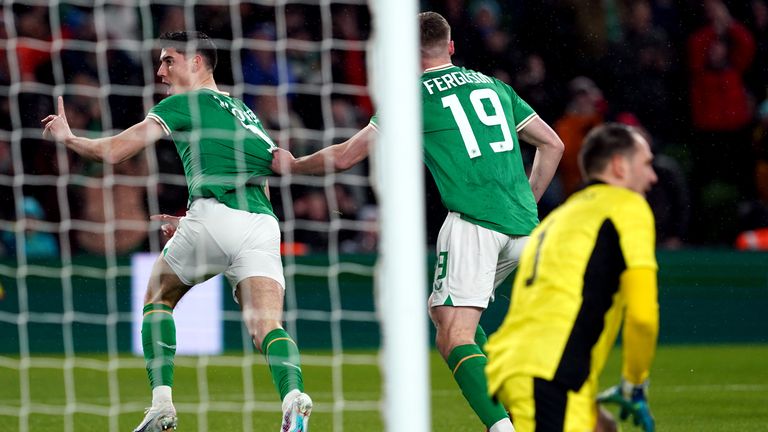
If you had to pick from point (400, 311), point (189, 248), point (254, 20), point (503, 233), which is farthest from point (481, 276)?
point (254, 20)

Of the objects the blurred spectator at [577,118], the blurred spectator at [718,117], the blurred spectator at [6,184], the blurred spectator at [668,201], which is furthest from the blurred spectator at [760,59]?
the blurred spectator at [6,184]

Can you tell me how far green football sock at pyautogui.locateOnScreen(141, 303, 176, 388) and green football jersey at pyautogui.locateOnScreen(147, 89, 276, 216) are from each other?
1.85 feet

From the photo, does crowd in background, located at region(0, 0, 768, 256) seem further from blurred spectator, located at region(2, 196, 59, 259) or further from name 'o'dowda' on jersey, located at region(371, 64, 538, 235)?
name 'o'dowda' on jersey, located at region(371, 64, 538, 235)

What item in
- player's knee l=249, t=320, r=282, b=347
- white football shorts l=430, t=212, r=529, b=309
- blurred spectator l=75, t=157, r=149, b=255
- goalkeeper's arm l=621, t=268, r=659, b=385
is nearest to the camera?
goalkeeper's arm l=621, t=268, r=659, b=385

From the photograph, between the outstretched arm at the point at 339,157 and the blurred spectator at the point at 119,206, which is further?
the blurred spectator at the point at 119,206

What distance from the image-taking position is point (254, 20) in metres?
13.3

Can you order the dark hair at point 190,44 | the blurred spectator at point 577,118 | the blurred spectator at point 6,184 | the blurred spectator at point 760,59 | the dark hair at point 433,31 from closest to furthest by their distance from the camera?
the dark hair at point 433,31, the dark hair at point 190,44, the blurred spectator at point 6,184, the blurred spectator at point 577,118, the blurred spectator at point 760,59

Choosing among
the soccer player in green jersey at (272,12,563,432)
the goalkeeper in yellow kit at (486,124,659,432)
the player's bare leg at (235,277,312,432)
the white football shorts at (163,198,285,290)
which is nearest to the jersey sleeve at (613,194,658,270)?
the goalkeeper in yellow kit at (486,124,659,432)

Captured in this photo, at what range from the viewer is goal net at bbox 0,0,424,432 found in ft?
37.3

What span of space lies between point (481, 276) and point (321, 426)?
2.08 meters

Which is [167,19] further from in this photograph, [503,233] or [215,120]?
[503,233]

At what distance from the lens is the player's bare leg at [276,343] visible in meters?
6.04

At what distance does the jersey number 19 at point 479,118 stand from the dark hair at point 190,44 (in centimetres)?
124

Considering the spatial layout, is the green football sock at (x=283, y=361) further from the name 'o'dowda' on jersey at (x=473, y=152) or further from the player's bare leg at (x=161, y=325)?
the name 'o'dowda' on jersey at (x=473, y=152)
